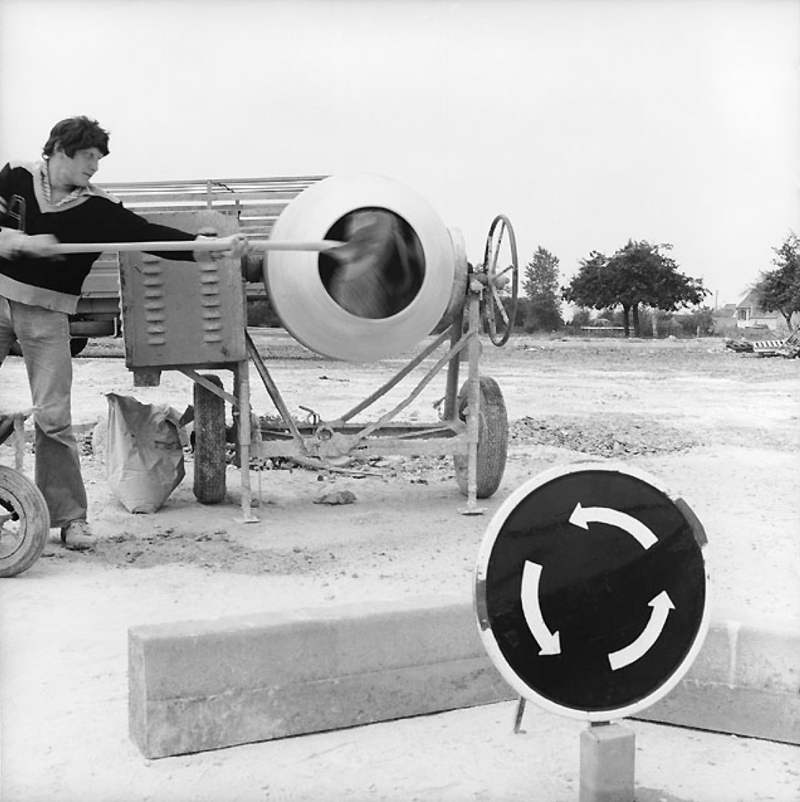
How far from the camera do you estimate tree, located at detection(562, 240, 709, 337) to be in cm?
4366

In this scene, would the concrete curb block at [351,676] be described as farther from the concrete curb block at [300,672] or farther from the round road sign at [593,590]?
the round road sign at [593,590]

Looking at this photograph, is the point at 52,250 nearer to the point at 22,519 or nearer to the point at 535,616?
the point at 22,519

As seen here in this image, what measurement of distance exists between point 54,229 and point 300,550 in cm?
190

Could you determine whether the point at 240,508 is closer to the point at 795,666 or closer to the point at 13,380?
the point at 795,666

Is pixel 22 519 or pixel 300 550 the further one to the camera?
pixel 300 550

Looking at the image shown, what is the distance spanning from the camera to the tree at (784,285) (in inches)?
1457

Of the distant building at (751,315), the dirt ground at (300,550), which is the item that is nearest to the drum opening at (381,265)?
the dirt ground at (300,550)

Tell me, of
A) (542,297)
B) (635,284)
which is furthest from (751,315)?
(542,297)

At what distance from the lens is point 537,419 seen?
11.3 m

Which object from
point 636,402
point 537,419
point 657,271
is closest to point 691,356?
point 636,402

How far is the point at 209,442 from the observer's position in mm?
6664

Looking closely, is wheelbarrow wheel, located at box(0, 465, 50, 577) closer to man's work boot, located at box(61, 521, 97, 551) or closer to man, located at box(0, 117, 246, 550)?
man, located at box(0, 117, 246, 550)

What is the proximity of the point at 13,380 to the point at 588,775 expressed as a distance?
13.5 meters

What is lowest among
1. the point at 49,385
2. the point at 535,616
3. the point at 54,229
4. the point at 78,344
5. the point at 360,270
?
the point at 535,616
